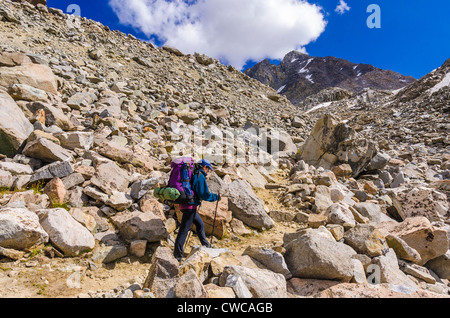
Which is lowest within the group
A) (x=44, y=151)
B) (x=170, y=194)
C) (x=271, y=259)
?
(x=271, y=259)

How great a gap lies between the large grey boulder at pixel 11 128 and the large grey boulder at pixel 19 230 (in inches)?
127

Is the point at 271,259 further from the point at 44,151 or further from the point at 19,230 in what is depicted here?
the point at 44,151

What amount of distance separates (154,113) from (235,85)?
622 inches

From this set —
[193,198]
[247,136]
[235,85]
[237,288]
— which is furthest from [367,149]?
[235,85]

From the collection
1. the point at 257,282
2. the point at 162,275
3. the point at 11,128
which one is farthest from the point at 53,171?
the point at 257,282

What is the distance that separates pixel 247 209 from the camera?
23.5ft

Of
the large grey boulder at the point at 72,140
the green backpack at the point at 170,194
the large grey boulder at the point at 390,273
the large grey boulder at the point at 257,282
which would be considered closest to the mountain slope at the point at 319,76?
the large grey boulder at the point at 72,140

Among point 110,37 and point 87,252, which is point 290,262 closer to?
point 87,252

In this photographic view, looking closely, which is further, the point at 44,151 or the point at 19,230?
the point at 44,151

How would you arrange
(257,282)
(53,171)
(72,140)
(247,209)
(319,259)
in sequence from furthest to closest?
(72,140) → (247,209) → (53,171) → (319,259) → (257,282)

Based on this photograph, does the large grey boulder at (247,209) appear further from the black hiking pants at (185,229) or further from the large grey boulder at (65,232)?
the large grey boulder at (65,232)

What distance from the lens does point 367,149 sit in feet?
43.9

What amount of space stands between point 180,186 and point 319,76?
157074 millimetres

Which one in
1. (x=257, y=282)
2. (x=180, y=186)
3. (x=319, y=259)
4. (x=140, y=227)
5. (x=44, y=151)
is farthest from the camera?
(x=44, y=151)
